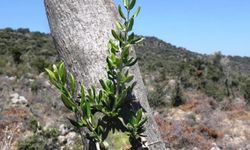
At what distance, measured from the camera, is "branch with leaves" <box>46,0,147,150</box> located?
127 cm

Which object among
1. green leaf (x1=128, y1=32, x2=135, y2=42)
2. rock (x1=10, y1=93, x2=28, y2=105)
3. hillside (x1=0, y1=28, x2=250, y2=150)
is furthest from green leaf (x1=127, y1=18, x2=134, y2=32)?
rock (x1=10, y1=93, x2=28, y2=105)

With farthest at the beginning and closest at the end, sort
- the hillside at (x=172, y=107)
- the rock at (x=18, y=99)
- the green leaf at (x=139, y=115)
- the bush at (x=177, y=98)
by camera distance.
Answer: the bush at (x=177, y=98)
the rock at (x=18, y=99)
the hillside at (x=172, y=107)
the green leaf at (x=139, y=115)

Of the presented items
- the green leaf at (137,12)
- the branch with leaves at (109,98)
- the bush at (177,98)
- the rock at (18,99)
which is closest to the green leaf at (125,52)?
the branch with leaves at (109,98)

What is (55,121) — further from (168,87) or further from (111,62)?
(111,62)

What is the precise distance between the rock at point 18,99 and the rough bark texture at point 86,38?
11199 millimetres

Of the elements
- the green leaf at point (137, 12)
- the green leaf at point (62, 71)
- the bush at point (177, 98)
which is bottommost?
the green leaf at point (62, 71)

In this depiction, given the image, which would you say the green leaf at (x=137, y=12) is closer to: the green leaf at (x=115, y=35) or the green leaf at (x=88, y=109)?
the green leaf at (x=115, y=35)

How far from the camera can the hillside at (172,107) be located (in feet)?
30.1

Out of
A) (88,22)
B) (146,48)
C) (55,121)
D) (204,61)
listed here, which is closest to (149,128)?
(88,22)

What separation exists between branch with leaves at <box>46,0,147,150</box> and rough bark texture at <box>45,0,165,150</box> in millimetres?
26

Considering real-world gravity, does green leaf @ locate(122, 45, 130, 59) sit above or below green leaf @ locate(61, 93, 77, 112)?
above

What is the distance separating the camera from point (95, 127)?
1.29 metres

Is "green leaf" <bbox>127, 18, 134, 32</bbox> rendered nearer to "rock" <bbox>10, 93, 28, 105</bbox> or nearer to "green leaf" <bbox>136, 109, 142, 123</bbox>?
"green leaf" <bbox>136, 109, 142, 123</bbox>

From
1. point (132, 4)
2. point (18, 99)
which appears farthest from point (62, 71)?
point (18, 99)
